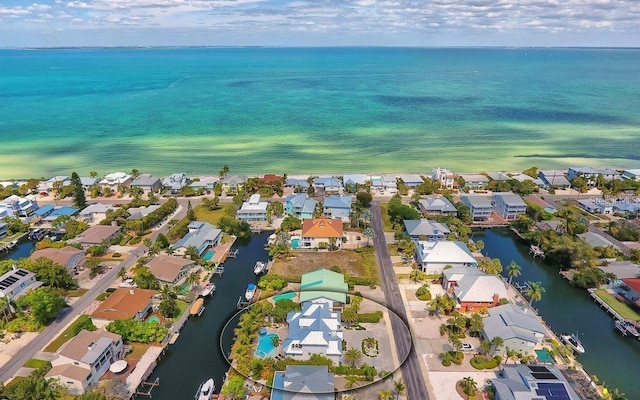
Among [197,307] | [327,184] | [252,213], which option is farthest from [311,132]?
[197,307]

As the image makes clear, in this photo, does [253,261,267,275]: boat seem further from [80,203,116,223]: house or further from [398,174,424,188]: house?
[398,174,424,188]: house

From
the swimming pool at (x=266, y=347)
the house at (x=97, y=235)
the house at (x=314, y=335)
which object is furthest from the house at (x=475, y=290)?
the house at (x=97, y=235)

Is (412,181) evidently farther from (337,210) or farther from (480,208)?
(337,210)

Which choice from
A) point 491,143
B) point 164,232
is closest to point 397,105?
point 491,143

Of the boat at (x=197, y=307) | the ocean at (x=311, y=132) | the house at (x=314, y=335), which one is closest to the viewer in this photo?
the house at (x=314, y=335)

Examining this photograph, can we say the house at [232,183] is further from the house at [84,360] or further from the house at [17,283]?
the house at [84,360]

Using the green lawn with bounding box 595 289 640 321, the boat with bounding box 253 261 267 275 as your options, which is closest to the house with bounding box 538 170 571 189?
the green lawn with bounding box 595 289 640 321
